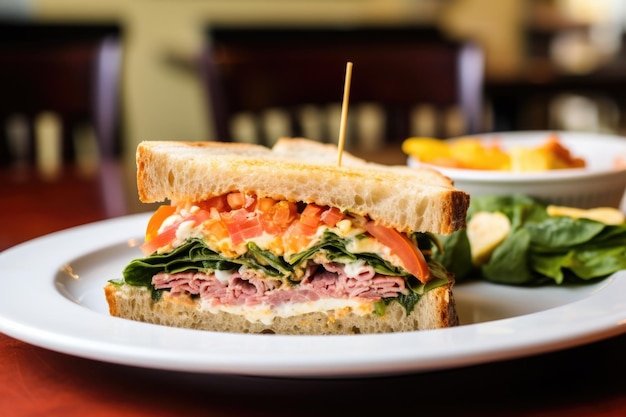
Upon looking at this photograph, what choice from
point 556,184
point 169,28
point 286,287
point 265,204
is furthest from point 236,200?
point 169,28

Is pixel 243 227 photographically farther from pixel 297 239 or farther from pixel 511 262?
pixel 511 262

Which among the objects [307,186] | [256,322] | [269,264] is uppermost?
[307,186]

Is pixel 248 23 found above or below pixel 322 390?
above

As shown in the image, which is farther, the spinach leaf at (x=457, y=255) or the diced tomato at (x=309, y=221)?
the spinach leaf at (x=457, y=255)

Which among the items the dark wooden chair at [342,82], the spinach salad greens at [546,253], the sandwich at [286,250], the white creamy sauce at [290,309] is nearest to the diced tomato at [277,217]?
the sandwich at [286,250]

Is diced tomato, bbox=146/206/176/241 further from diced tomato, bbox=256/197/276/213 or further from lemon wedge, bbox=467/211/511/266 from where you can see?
lemon wedge, bbox=467/211/511/266

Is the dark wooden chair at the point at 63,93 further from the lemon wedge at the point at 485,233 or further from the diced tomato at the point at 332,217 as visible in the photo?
the diced tomato at the point at 332,217

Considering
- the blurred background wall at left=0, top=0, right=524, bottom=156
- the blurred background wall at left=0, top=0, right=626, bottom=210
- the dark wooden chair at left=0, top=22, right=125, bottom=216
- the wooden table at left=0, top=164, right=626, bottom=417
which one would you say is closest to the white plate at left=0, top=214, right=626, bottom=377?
the wooden table at left=0, top=164, right=626, bottom=417

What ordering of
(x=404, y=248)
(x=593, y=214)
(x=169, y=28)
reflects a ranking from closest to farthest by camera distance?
(x=404, y=248) < (x=593, y=214) < (x=169, y=28)
